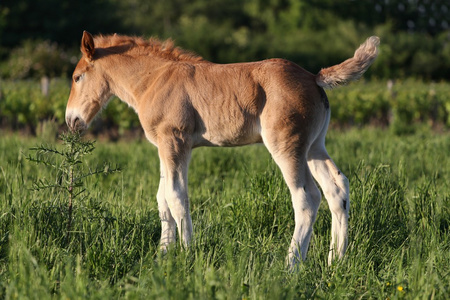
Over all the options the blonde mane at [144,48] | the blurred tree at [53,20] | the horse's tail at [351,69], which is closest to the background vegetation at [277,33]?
the blurred tree at [53,20]

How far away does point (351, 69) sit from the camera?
4059mm

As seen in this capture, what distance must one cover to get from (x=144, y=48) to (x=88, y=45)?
1.50 ft

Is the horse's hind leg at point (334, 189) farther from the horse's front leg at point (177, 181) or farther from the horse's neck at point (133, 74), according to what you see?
the horse's neck at point (133, 74)

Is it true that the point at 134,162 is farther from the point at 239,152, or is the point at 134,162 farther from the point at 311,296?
the point at 311,296

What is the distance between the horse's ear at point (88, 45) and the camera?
4422mm

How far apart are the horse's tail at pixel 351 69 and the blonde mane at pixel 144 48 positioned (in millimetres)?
1112

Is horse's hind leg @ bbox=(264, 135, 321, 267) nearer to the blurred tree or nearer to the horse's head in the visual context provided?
the horse's head

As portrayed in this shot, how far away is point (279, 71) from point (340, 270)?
150cm

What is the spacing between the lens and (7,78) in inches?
1069

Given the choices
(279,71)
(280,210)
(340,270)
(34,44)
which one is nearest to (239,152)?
(280,210)

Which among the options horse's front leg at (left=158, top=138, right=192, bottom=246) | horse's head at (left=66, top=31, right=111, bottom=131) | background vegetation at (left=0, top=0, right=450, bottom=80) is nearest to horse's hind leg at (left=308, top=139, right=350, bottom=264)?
→ horse's front leg at (left=158, top=138, right=192, bottom=246)

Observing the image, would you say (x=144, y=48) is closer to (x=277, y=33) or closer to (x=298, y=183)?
(x=298, y=183)

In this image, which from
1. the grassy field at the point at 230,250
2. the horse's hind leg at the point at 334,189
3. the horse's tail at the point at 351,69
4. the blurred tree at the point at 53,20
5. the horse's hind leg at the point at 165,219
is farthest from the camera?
the blurred tree at the point at 53,20

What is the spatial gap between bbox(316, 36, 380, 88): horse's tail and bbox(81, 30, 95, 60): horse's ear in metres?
1.83
